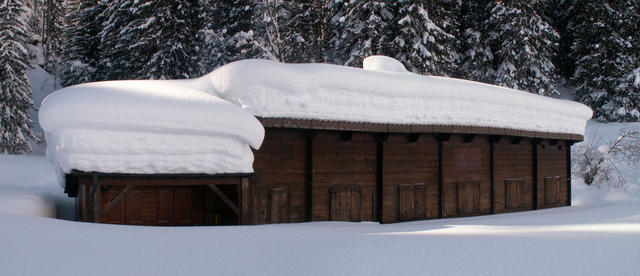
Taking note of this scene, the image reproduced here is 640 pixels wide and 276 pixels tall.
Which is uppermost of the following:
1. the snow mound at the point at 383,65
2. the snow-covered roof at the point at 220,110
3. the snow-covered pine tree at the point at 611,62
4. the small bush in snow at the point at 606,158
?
the snow-covered pine tree at the point at 611,62

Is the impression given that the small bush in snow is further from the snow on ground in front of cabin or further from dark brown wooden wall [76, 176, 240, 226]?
dark brown wooden wall [76, 176, 240, 226]

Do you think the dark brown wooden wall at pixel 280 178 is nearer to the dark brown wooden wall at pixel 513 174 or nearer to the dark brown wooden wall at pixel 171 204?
the dark brown wooden wall at pixel 171 204

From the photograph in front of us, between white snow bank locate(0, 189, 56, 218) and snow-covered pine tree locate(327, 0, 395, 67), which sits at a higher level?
snow-covered pine tree locate(327, 0, 395, 67)

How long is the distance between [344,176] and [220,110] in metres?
3.85

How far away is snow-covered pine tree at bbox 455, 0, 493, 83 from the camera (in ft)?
101

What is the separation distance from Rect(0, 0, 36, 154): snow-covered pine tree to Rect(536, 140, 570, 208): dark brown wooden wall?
928 inches

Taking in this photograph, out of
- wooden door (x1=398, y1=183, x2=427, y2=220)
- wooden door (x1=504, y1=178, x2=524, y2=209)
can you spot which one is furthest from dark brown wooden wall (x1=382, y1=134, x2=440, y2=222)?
wooden door (x1=504, y1=178, x2=524, y2=209)

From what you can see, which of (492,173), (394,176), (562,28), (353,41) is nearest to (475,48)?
(353,41)

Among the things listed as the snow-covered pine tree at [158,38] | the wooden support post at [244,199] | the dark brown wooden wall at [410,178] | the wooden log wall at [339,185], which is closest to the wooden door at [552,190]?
the wooden log wall at [339,185]

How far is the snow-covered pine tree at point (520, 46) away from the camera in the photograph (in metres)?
28.8

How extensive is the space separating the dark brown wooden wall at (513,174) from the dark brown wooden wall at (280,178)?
6.84 metres

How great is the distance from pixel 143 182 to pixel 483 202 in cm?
1020

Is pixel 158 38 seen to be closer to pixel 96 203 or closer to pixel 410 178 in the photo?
pixel 410 178

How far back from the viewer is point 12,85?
1026 inches
